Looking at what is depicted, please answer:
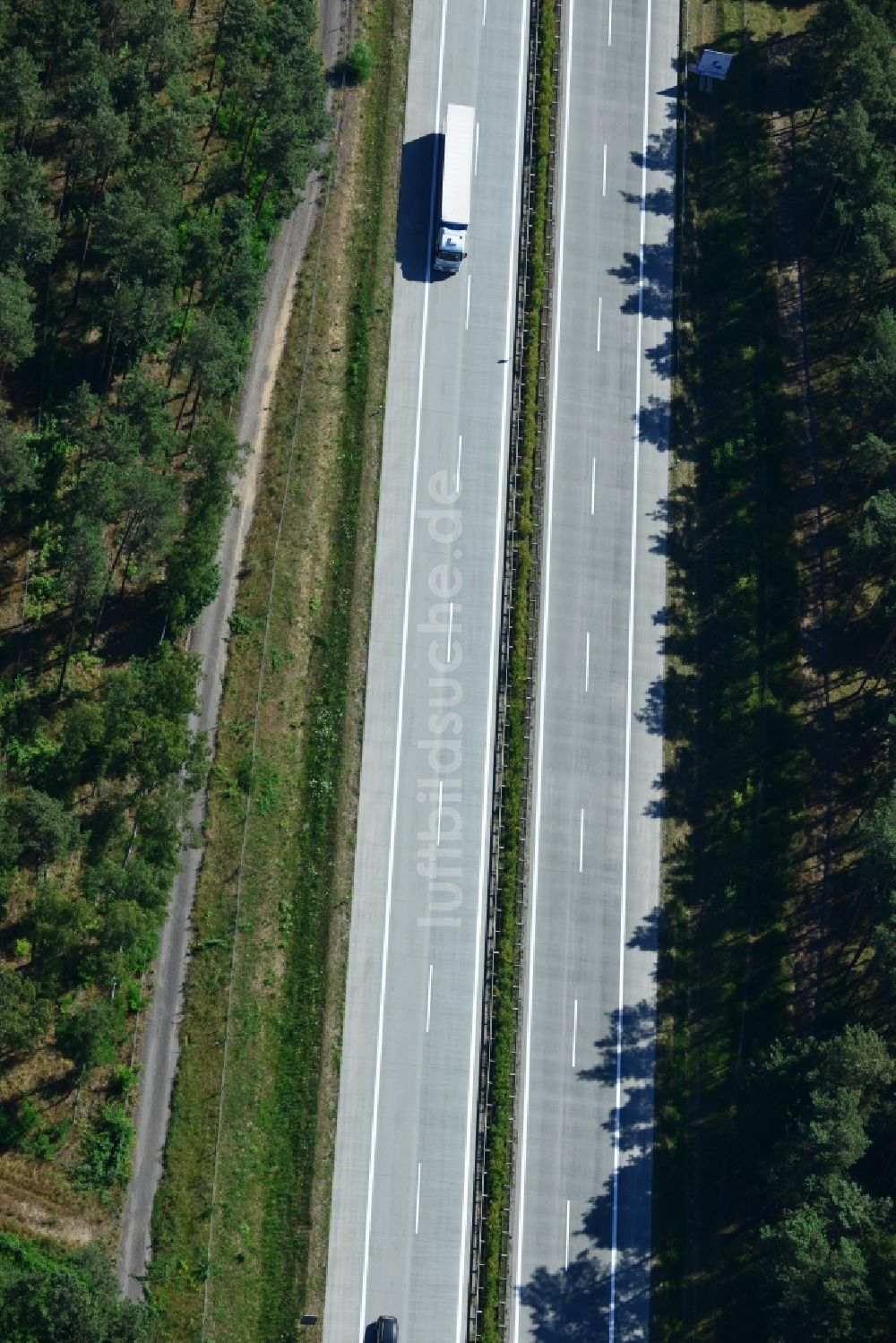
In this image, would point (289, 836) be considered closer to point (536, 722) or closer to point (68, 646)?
point (536, 722)

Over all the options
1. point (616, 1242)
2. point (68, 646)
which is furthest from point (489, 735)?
point (616, 1242)

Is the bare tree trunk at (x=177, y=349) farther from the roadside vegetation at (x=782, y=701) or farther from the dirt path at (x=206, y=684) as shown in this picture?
the roadside vegetation at (x=782, y=701)

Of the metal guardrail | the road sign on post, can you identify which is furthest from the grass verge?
the road sign on post

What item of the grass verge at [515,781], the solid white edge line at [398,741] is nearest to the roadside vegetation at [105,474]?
the solid white edge line at [398,741]

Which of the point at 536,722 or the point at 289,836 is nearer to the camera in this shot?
the point at 289,836

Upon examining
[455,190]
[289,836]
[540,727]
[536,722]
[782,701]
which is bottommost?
[289,836]

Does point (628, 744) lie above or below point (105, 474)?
below
